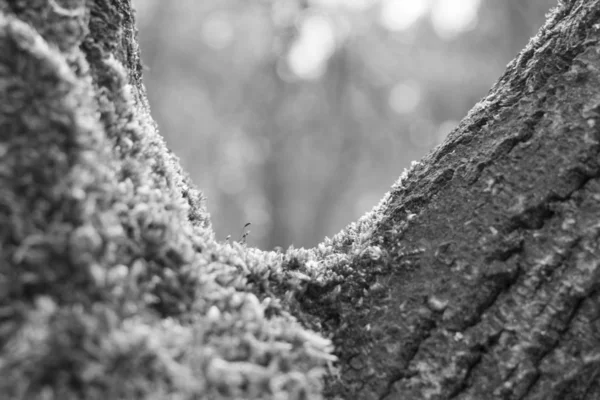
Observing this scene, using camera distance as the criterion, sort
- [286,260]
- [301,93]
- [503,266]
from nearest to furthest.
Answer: [503,266] → [286,260] → [301,93]

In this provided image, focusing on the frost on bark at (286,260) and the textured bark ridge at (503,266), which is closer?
the frost on bark at (286,260)

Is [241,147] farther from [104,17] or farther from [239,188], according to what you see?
[104,17]

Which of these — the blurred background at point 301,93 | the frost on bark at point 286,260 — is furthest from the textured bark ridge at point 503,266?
the blurred background at point 301,93

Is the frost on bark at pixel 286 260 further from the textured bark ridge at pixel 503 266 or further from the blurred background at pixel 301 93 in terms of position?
the blurred background at pixel 301 93

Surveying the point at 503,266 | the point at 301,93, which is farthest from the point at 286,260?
the point at 301,93

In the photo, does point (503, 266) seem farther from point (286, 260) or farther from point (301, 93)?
point (301, 93)

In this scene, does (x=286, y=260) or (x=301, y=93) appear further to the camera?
(x=301, y=93)

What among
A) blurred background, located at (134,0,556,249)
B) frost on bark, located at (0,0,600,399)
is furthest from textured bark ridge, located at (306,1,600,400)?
blurred background, located at (134,0,556,249)

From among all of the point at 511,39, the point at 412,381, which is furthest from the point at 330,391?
the point at 511,39
